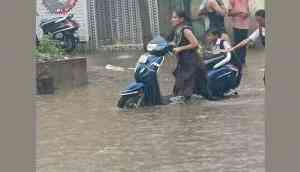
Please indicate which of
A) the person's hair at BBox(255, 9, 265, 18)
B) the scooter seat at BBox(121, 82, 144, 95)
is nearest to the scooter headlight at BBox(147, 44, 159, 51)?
the scooter seat at BBox(121, 82, 144, 95)

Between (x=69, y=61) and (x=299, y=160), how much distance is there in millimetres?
2636

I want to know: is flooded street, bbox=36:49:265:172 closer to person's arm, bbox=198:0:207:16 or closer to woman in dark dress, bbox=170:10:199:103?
woman in dark dress, bbox=170:10:199:103

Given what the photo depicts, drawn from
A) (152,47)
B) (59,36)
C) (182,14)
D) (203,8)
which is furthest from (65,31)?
(203,8)

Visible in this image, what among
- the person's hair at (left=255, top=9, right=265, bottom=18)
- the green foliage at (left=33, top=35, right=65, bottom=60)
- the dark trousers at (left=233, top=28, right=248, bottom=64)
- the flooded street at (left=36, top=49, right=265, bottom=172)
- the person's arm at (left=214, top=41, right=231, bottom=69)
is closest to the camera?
the flooded street at (left=36, top=49, right=265, bottom=172)

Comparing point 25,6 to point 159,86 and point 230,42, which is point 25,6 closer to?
point 159,86

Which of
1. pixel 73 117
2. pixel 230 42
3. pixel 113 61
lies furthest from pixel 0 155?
pixel 230 42

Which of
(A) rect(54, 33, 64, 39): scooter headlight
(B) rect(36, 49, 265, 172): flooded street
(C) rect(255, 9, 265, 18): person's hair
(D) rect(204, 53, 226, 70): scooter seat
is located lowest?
(B) rect(36, 49, 265, 172): flooded street

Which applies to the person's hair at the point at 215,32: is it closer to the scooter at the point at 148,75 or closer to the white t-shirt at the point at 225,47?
the white t-shirt at the point at 225,47

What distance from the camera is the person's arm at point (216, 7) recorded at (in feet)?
24.2

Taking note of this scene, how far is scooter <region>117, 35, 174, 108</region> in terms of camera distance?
294 inches

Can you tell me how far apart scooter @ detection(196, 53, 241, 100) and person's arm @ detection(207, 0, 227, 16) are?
1.52ft

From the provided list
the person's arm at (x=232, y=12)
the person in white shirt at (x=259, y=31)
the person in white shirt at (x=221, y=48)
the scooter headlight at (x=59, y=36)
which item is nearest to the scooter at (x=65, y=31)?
the scooter headlight at (x=59, y=36)

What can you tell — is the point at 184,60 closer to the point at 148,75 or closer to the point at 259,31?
the point at 148,75

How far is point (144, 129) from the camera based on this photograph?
729cm
